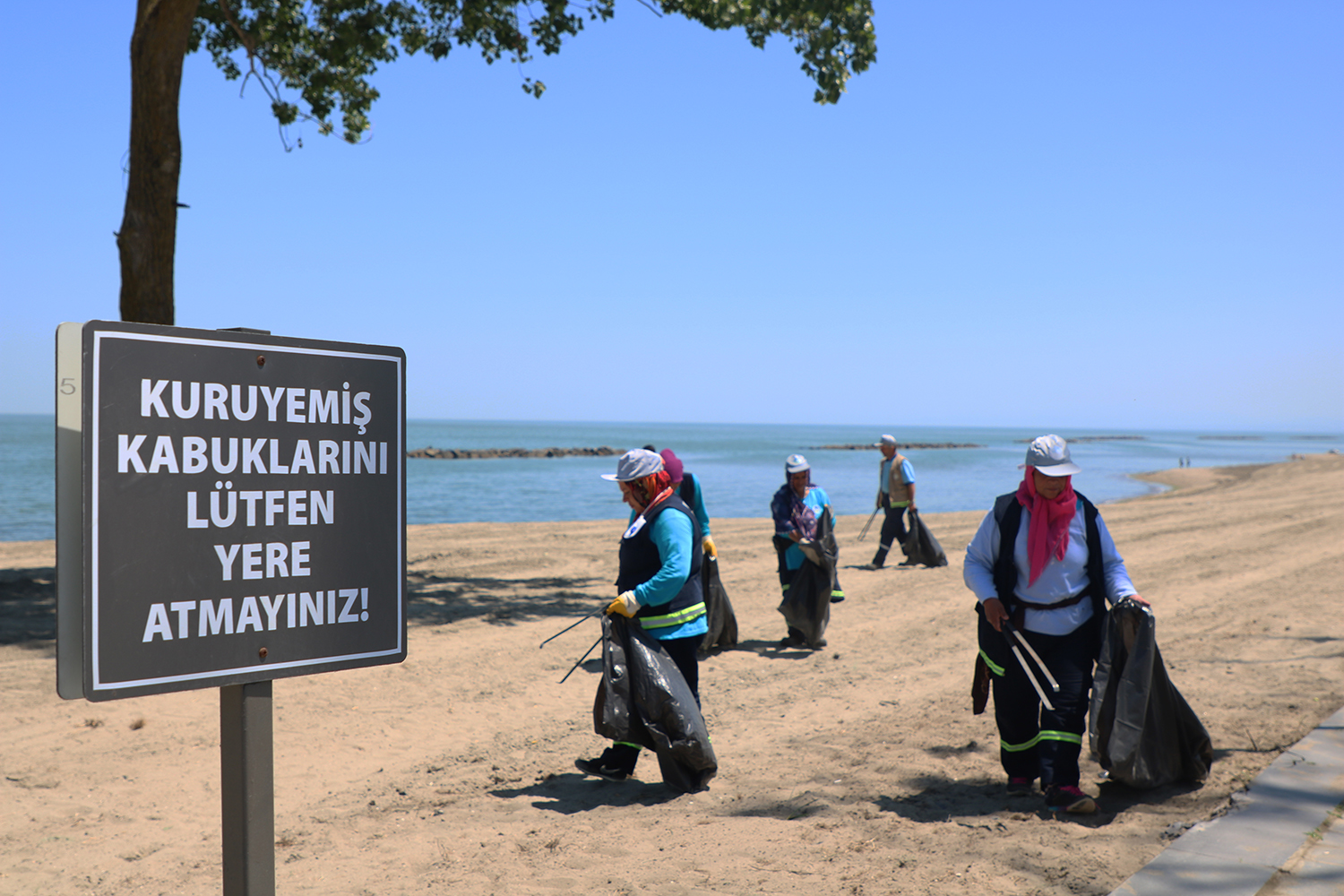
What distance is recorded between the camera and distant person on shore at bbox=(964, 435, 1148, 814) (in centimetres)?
405

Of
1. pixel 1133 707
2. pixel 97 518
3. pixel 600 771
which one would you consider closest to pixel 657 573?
pixel 600 771

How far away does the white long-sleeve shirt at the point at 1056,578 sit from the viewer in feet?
13.3

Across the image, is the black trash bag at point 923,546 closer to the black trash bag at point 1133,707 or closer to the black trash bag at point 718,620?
the black trash bag at point 718,620

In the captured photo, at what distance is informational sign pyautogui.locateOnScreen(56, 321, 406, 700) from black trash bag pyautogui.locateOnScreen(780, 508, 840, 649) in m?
5.79

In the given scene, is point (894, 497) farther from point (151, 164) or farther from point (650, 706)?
point (151, 164)

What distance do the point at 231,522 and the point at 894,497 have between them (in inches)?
431

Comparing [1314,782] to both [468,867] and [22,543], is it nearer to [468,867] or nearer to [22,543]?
[468,867]

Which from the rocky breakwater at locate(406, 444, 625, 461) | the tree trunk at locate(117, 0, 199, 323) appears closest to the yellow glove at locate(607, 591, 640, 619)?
the tree trunk at locate(117, 0, 199, 323)

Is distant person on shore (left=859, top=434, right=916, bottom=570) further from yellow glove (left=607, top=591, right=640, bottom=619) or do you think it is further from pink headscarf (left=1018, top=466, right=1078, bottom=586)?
yellow glove (left=607, top=591, right=640, bottom=619)

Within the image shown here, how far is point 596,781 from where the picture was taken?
4773mm

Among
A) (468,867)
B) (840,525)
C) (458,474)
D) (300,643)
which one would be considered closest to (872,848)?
(468,867)

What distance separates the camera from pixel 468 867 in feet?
12.0

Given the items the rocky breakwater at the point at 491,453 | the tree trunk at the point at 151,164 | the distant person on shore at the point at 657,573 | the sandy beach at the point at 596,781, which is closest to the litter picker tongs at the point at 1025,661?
the sandy beach at the point at 596,781

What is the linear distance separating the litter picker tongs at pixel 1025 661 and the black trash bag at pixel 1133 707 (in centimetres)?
18
